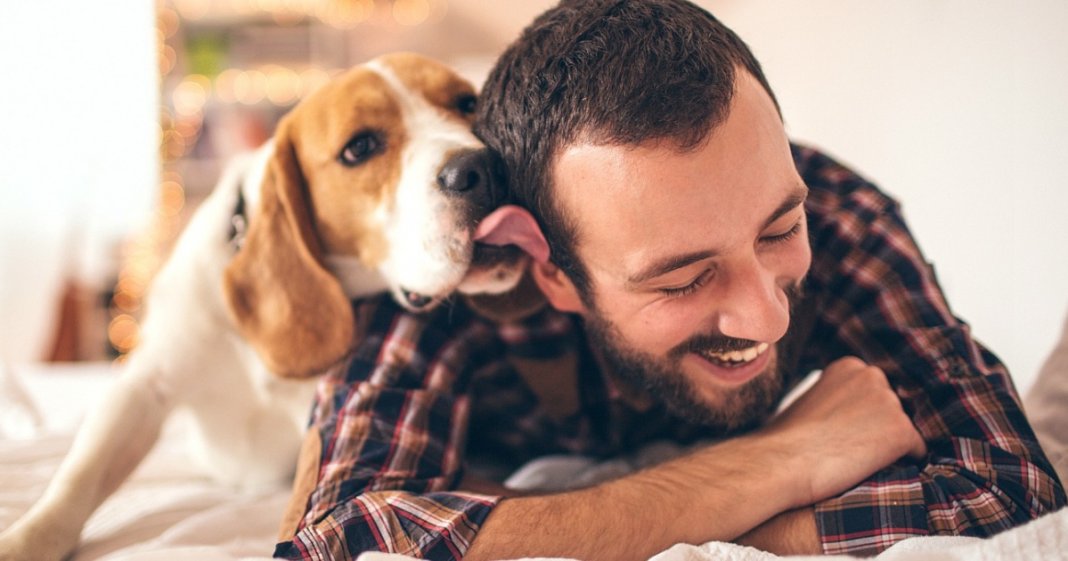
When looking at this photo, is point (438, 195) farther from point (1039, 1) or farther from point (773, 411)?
point (1039, 1)

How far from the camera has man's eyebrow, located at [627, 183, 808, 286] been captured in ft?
2.85

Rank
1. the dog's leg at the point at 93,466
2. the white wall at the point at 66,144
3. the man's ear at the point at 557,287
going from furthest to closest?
the white wall at the point at 66,144
the man's ear at the point at 557,287
the dog's leg at the point at 93,466

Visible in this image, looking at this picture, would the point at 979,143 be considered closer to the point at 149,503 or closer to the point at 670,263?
the point at 670,263

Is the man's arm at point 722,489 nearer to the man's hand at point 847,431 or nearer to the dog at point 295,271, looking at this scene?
the man's hand at point 847,431

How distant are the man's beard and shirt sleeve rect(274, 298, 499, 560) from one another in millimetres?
211

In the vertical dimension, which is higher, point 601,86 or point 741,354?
point 601,86

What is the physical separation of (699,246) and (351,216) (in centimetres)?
55

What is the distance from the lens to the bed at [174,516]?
2.19 ft

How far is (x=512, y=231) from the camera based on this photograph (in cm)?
103

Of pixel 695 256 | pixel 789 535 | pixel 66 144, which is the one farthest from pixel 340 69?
pixel 789 535

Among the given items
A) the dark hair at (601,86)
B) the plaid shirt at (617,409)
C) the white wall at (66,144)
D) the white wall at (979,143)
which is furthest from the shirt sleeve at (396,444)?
the white wall at (66,144)

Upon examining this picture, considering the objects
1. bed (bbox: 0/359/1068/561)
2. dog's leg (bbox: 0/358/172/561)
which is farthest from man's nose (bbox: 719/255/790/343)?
dog's leg (bbox: 0/358/172/561)

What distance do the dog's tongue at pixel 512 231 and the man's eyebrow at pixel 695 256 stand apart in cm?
18

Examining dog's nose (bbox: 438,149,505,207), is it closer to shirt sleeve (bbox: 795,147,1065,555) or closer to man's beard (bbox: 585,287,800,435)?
man's beard (bbox: 585,287,800,435)
